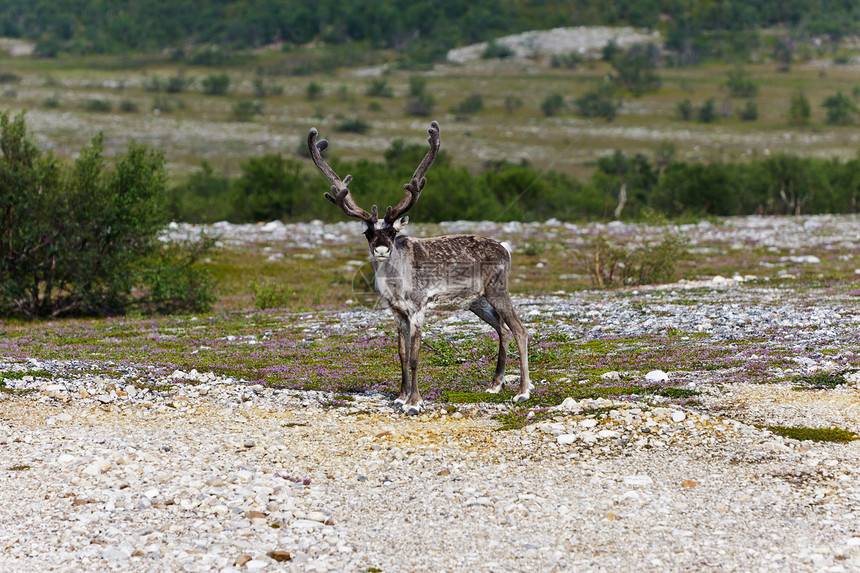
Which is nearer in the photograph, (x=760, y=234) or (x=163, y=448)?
(x=163, y=448)

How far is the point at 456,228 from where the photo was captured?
193ft

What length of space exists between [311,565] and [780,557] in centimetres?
510

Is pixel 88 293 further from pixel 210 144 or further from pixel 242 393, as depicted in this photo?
pixel 210 144

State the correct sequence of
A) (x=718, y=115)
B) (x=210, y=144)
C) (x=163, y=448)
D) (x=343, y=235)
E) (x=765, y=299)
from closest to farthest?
(x=163, y=448) → (x=765, y=299) → (x=343, y=235) → (x=210, y=144) → (x=718, y=115)

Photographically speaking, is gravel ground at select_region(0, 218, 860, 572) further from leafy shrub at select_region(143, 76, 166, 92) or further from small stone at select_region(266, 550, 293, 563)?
leafy shrub at select_region(143, 76, 166, 92)

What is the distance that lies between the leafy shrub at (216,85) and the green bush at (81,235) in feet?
502

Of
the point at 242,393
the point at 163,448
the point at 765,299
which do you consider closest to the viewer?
the point at 163,448

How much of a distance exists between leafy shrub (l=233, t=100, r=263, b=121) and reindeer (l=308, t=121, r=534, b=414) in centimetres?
14024

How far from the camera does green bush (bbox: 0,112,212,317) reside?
101 feet

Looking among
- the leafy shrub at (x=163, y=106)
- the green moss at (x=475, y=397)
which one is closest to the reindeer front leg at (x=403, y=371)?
the green moss at (x=475, y=397)

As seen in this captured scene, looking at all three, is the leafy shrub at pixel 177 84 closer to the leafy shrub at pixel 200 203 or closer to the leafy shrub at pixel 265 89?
the leafy shrub at pixel 265 89

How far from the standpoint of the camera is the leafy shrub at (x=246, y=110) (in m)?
153

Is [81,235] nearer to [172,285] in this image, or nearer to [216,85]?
[172,285]

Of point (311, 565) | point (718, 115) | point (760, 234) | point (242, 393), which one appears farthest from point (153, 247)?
point (718, 115)
